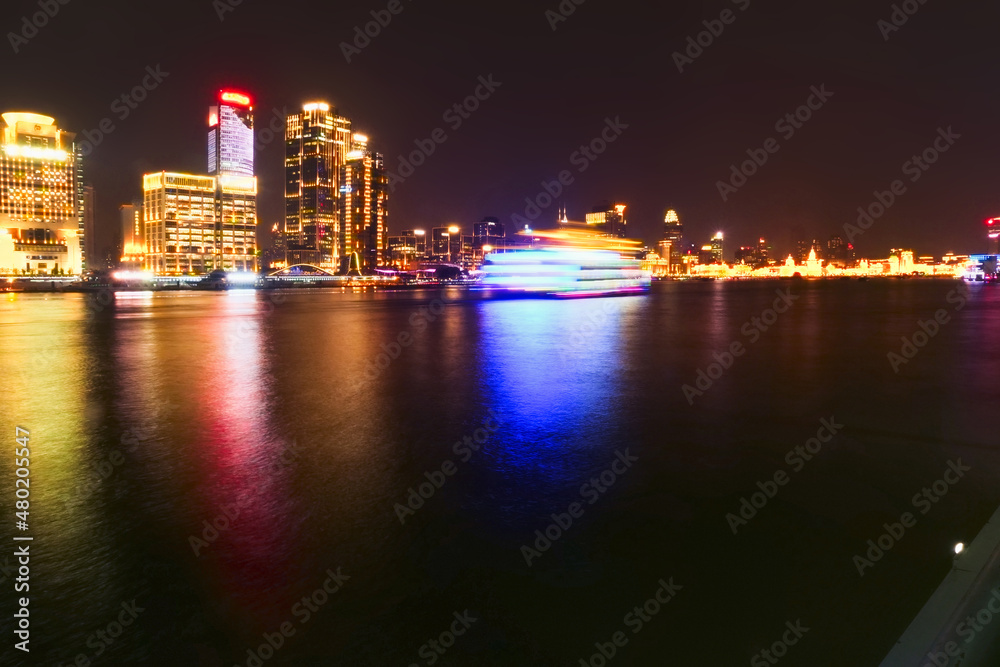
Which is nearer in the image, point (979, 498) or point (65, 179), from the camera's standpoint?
point (979, 498)

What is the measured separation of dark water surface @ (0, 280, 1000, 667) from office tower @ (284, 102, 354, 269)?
18470cm

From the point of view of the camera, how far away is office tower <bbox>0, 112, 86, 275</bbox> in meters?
115

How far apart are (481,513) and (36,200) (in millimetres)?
142475

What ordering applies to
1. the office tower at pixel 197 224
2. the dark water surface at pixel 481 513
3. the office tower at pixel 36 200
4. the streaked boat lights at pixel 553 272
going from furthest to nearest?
the office tower at pixel 197 224 → the office tower at pixel 36 200 → the streaked boat lights at pixel 553 272 → the dark water surface at pixel 481 513

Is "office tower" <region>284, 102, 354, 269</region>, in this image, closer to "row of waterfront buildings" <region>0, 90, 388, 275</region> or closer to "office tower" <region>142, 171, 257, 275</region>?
"row of waterfront buildings" <region>0, 90, 388, 275</region>

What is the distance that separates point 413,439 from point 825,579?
491cm

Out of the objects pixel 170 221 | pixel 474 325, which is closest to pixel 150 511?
pixel 474 325

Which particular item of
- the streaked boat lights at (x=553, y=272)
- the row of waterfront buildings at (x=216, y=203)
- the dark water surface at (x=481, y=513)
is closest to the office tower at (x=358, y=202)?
the row of waterfront buildings at (x=216, y=203)

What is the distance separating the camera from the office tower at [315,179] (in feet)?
615

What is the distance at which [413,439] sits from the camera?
26.4 feet

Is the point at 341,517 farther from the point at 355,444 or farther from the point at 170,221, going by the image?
the point at 170,221

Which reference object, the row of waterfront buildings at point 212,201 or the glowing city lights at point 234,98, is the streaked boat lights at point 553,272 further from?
the glowing city lights at point 234,98

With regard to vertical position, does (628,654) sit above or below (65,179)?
→ below

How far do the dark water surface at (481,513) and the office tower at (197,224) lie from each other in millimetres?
153894
